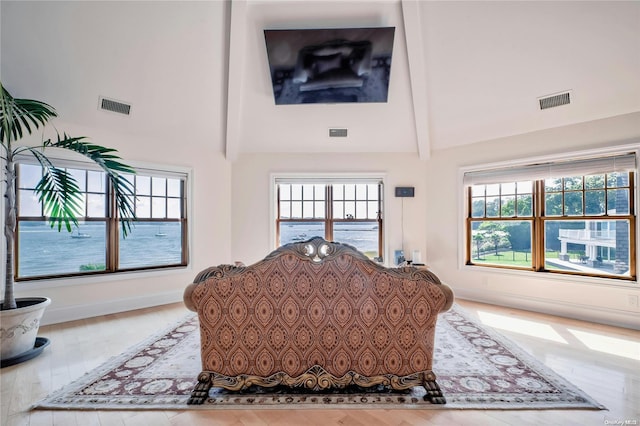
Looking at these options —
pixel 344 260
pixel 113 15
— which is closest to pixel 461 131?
pixel 344 260

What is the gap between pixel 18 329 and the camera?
6.96ft

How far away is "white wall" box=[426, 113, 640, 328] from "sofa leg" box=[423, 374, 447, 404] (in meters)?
2.57

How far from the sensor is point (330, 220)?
14.9 ft

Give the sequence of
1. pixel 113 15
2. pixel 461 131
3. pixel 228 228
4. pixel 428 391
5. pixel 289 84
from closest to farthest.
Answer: pixel 428 391, pixel 113 15, pixel 289 84, pixel 461 131, pixel 228 228

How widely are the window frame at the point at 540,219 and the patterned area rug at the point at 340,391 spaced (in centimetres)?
166

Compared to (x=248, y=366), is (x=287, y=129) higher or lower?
higher

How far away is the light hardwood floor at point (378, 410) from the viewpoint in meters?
1.49

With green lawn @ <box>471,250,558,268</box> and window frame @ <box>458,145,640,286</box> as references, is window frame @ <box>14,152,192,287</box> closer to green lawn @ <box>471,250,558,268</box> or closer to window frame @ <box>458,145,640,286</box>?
window frame @ <box>458,145,640,286</box>

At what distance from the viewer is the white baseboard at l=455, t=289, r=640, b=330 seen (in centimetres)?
282

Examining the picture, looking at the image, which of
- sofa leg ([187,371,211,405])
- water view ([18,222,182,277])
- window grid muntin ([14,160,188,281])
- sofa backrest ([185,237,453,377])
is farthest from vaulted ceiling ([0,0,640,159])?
sofa leg ([187,371,211,405])

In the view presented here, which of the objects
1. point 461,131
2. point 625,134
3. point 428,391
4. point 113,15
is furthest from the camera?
point 461,131

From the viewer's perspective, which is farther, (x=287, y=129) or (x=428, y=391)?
(x=287, y=129)

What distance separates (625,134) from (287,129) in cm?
401

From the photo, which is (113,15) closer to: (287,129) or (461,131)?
(287,129)
